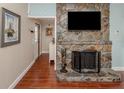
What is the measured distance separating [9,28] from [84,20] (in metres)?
2.94

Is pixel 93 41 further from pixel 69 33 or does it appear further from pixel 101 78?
pixel 101 78

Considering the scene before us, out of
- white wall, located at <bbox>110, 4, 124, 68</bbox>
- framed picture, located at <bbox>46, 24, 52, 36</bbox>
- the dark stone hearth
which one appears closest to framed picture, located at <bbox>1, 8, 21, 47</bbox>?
the dark stone hearth

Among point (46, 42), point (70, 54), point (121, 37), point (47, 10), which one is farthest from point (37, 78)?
point (46, 42)

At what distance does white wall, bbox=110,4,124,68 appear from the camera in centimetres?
655

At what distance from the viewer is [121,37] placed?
21.9 ft

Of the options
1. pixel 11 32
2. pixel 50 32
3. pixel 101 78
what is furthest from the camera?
pixel 50 32

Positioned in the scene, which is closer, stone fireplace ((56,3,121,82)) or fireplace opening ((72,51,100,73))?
fireplace opening ((72,51,100,73))

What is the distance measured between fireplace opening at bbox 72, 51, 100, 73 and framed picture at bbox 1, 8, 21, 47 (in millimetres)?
2109

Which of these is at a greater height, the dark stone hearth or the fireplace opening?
the fireplace opening

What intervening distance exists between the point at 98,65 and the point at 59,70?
4.23ft

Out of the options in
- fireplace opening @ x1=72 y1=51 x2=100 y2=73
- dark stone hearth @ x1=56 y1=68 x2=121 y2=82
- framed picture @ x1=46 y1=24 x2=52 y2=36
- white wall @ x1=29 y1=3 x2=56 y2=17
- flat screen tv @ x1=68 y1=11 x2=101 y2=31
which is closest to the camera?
dark stone hearth @ x1=56 y1=68 x2=121 y2=82

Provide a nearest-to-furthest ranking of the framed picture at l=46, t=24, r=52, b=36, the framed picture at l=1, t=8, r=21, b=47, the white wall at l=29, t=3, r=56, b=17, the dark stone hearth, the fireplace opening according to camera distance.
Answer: the framed picture at l=1, t=8, r=21, b=47 → the dark stone hearth → the fireplace opening → the white wall at l=29, t=3, r=56, b=17 → the framed picture at l=46, t=24, r=52, b=36

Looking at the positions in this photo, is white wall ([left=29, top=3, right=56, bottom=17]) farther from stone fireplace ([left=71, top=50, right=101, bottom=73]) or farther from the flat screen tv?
stone fireplace ([left=71, top=50, right=101, bottom=73])

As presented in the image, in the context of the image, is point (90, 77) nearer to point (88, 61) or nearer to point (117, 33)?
point (88, 61)
